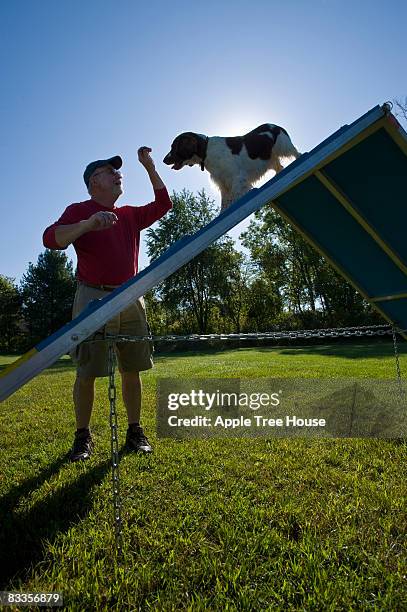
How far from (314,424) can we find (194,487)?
1.65 m

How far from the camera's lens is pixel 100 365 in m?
2.66

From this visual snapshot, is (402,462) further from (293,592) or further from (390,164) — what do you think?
(390,164)

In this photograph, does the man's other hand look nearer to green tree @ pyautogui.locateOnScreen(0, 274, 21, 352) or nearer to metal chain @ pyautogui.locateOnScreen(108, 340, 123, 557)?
metal chain @ pyautogui.locateOnScreen(108, 340, 123, 557)

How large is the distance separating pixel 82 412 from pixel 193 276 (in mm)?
28336

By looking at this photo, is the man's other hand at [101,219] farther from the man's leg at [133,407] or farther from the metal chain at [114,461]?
the man's leg at [133,407]

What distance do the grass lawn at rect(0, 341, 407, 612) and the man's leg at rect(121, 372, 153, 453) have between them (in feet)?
0.49

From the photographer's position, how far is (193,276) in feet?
101

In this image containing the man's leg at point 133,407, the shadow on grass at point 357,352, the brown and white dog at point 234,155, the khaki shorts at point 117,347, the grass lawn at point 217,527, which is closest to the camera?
the grass lawn at point 217,527

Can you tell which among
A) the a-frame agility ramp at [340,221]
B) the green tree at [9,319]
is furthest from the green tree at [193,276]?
the a-frame agility ramp at [340,221]

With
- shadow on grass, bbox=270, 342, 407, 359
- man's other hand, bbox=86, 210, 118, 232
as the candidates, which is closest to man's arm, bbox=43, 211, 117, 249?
man's other hand, bbox=86, 210, 118, 232

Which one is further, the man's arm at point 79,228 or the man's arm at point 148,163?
the man's arm at point 148,163

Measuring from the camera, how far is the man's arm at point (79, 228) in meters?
1.86

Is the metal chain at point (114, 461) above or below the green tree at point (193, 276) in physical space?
below

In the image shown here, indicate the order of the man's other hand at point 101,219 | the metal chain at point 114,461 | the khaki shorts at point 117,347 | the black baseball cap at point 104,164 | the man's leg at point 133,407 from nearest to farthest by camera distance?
the metal chain at point 114,461
the man's other hand at point 101,219
the khaki shorts at point 117,347
the black baseball cap at point 104,164
the man's leg at point 133,407
